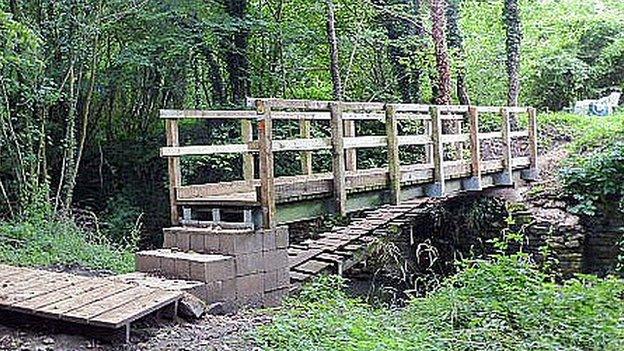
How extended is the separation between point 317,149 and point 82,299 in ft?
10.3

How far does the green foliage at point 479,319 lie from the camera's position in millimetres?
4730

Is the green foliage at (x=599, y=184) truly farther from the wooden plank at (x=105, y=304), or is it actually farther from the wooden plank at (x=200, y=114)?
the wooden plank at (x=105, y=304)

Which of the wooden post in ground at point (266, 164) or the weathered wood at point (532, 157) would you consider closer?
the wooden post in ground at point (266, 164)

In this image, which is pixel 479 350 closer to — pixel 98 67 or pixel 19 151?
pixel 19 151

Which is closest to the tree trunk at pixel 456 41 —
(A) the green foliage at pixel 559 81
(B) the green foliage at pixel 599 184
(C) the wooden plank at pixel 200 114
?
(A) the green foliage at pixel 559 81

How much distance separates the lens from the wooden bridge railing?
6.76 m

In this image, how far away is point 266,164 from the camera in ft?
21.9

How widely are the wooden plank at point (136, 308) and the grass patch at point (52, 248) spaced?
2767 millimetres

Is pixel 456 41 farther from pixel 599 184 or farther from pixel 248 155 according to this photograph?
pixel 248 155

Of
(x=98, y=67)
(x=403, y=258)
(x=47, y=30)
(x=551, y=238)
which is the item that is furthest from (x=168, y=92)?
(x=551, y=238)

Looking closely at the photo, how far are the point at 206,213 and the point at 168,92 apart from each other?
23.9ft

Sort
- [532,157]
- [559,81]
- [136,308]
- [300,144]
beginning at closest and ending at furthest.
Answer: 1. [136,308]
2. [300,144]
3. [532,157]
4. [559,81]

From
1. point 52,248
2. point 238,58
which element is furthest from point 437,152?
point 238,58

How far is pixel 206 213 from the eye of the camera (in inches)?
309
